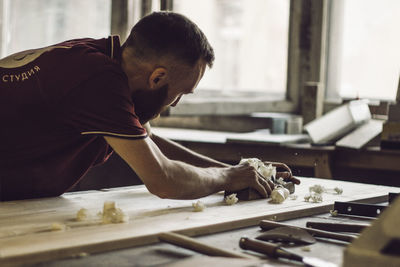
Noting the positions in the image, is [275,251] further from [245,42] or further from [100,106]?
[245,42]

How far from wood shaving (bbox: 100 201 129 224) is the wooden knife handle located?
1.20 feet

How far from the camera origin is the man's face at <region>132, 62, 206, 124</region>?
2.04m

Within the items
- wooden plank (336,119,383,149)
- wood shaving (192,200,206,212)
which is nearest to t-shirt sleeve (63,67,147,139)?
wood shaving (192,200,206,212)

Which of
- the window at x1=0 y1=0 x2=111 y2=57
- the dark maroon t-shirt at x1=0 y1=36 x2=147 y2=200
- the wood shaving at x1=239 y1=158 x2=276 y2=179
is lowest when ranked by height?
the wood shaving at x1=239 y1=158 x2=276 y2=179

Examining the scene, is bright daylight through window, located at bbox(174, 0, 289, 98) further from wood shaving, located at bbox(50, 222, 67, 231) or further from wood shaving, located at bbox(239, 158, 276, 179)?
wood shaving, located at bbox(50, 222, 67, 231)

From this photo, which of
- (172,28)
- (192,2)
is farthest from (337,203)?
(192,2)

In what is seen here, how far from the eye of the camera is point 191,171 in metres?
1.93

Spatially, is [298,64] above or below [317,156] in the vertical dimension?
above

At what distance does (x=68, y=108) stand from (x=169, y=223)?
524 millimetres

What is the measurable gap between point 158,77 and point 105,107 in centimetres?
29

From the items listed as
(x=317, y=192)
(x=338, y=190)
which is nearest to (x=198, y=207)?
(x=317, y=192)

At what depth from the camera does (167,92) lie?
2090 mm

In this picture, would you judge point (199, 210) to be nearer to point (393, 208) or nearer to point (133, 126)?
point (133, 126)

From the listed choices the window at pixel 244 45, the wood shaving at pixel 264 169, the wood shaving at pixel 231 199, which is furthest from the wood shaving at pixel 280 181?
the window at pixel 244 45
